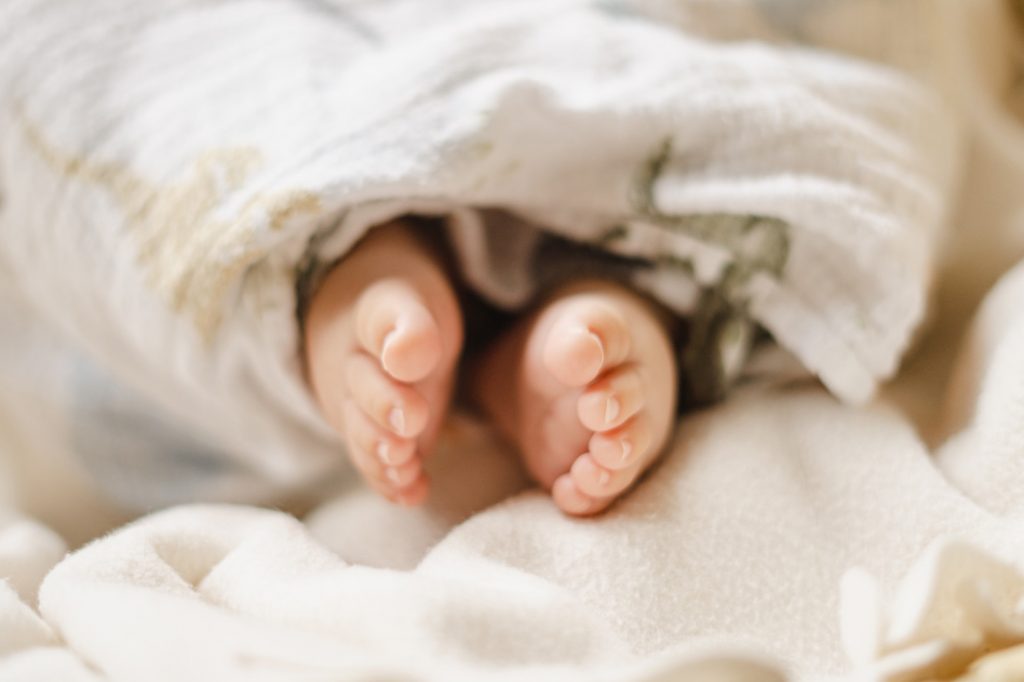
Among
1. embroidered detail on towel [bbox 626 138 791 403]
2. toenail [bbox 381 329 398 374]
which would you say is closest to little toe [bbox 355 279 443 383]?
toenail [bbox 381 329 398 374]

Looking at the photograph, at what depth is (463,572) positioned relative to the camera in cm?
41

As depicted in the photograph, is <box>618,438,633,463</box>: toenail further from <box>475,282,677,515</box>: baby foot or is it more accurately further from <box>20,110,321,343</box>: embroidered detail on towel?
<box>20,110,321,343</box>: embroidered detail on towel

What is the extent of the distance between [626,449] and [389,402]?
4.3 inches

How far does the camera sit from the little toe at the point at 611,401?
43 centimetres

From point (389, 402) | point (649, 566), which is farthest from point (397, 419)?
point (649, 566)

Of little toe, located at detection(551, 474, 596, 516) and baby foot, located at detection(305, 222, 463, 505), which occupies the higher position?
baby foot, located at detection(305, 222, 463, 505)

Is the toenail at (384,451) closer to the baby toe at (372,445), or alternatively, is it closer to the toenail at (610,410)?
the baby toe at (372,445)

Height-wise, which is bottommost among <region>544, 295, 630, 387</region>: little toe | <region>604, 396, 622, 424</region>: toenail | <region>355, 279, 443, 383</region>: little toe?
<region>604, 396, 622, 424</region>: toenail

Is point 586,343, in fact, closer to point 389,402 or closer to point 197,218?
point 389,402

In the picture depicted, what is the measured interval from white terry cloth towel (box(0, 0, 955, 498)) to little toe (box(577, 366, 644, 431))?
110 millimetres

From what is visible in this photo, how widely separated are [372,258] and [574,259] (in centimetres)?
13

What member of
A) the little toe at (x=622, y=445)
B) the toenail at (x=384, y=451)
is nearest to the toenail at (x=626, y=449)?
the little toe at (x=622, y=445)

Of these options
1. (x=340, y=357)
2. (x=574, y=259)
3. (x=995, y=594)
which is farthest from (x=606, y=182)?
(x=995, y=594)

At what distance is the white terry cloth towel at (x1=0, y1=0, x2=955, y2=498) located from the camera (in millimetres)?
485
